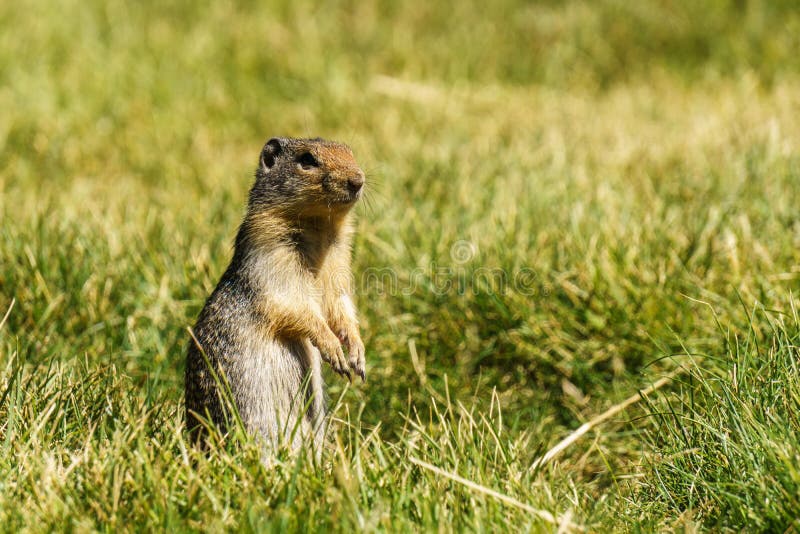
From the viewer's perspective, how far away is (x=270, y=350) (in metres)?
3.02

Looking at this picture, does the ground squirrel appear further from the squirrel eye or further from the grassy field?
the grassy field

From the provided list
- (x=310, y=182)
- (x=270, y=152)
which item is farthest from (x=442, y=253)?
(x=310, y=182)

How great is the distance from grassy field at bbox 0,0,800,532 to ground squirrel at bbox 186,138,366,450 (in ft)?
0.67

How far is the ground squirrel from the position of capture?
9.71ft

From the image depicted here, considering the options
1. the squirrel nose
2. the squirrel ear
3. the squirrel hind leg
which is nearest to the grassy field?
the squirrel hind leg

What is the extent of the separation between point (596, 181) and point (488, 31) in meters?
3.53

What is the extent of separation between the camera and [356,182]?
3.14 metres

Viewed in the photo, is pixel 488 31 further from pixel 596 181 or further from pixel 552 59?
pixel 596 181

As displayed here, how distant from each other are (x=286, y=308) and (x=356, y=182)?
497mm

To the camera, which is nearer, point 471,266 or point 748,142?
point 471,266

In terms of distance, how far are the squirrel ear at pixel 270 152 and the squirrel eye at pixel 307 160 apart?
0.59ft

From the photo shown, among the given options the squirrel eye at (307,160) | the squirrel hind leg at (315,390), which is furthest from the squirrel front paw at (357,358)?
the squirrel eye at (307,160)

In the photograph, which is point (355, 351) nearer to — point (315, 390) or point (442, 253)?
point (315, 390)

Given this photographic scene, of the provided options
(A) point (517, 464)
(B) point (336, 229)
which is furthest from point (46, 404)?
(A) point (517, 464)
